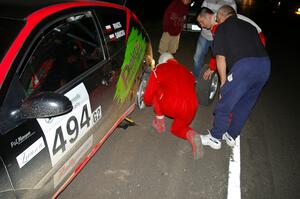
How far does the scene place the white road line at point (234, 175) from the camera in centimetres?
298

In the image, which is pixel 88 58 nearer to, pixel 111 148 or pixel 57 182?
pixel 57 182

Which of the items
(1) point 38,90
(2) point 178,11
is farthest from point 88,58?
(2) point 178,11

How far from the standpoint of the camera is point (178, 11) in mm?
5539

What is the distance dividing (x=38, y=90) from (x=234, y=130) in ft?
8.21

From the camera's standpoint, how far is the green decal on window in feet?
10.3

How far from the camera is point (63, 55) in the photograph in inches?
94.0

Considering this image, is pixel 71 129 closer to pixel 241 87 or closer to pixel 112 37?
pixel 112 37

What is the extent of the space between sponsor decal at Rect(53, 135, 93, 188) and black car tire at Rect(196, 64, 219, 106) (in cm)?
246

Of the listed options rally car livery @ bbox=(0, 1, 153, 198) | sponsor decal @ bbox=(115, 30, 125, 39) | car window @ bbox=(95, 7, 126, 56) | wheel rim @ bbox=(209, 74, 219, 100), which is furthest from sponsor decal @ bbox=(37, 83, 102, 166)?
wheel rim @ bbox=(209, 74, 219, 100)

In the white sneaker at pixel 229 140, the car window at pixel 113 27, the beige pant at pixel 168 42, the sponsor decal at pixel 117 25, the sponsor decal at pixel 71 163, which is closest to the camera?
the sponsor decal at pixel 71 163

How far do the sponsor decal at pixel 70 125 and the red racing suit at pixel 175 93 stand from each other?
1038 millimetres

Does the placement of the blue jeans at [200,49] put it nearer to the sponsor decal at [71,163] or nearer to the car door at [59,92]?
the car door at [59,92]

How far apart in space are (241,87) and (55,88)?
6.24ft

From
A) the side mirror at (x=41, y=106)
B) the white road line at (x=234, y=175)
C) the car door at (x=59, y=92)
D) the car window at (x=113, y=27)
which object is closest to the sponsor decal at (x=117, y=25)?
the car window at (x=113, y=27)
